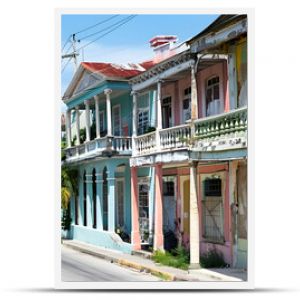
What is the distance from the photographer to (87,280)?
47.3 feet

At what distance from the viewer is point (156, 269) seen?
1559 centimetres

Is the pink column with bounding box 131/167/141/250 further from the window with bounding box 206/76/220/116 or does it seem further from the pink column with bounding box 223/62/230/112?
the pink column with bounding box 223/62/230/112

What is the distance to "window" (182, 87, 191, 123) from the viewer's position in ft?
60.2

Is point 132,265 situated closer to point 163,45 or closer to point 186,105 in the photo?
point 186,105

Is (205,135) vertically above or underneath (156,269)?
above

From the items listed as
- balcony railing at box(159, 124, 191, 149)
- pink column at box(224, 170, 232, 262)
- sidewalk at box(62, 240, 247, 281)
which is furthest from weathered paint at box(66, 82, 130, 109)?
pink column at box(224, 170, 232, 262)

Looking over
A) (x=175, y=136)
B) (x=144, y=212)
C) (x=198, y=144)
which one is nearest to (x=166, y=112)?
(x=175, y=136)

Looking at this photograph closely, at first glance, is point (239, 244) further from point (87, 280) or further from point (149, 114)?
point (149, 114)

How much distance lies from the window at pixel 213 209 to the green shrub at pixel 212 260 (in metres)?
0.39

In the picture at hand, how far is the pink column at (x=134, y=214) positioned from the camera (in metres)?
18.7

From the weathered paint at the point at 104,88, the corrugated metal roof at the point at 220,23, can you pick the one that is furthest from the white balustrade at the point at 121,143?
the corrugated metal roof at the point at 220,23

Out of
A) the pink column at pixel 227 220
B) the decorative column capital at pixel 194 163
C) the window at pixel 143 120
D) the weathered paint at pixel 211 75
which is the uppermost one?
the weathered paint at pixel 211 75

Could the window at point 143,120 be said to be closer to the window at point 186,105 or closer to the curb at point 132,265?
the window at point 186,105

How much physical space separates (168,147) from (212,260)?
3.26 meters
